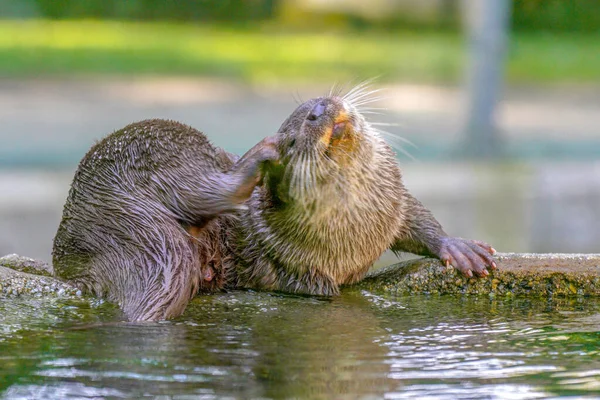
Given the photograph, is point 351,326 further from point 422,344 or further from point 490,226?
point 490,226

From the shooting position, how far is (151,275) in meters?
2.52

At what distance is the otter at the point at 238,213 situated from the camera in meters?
2.60

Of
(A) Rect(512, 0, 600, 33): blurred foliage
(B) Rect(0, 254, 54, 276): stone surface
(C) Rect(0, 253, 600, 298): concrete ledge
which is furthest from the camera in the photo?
(A) Rect(512, 0, 600, 33): blurred foliage

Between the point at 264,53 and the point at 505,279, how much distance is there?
3.81m

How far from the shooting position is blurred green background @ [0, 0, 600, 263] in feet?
18.4

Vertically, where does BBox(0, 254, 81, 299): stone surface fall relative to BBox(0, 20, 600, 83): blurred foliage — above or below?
below

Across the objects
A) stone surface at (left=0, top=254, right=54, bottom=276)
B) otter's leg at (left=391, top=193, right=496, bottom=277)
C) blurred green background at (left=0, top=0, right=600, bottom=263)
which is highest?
blurred green background at (left=0, top=0, right=600, bottom=263)

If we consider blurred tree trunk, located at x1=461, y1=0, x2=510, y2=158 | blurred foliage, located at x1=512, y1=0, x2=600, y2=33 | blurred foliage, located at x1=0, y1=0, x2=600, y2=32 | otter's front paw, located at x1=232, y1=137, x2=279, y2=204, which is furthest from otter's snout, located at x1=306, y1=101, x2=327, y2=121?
blurred foliage, located at x1=512, y1=0, x2=600, y2=33

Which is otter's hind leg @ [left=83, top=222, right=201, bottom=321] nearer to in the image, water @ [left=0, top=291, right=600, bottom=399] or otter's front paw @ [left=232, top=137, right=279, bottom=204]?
water @ [left=0, top=291, right=600, bottom=399]

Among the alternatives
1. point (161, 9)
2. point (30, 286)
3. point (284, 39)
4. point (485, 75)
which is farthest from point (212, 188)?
point (485, 75)

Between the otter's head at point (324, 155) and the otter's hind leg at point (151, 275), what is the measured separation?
0.32 meters

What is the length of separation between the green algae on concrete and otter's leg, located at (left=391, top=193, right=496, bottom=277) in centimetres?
3

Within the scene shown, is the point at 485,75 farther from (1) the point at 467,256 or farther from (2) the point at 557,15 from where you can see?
(1) the point at 467,256

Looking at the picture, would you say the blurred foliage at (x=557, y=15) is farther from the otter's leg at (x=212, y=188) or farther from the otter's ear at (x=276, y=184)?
the otter's leg at (x=212, y=188)
